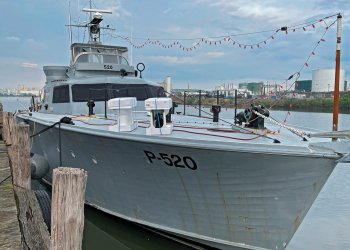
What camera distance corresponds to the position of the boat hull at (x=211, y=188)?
466cm

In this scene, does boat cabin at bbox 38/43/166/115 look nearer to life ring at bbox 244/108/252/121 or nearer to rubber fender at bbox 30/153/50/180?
rubber fender at bbox 30/153/50/180

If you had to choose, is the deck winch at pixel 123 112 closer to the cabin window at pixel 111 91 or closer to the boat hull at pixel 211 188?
the boat hull at pixel 211 188

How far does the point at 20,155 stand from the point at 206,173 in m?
3.59

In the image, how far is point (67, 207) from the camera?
9.25 ft

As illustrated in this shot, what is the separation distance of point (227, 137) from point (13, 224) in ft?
11.4

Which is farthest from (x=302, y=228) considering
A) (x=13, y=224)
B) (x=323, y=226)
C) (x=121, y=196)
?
(x=13, y=224)

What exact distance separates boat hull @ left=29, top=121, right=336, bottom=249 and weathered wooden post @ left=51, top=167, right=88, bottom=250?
7.47ft

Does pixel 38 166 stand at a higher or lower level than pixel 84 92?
lower

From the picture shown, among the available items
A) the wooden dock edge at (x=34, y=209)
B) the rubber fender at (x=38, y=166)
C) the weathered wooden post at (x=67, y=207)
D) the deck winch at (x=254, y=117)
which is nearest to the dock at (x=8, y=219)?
the wooden dock edge at (x=34, y=209)

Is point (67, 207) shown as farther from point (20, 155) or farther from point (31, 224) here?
point (20, 155)

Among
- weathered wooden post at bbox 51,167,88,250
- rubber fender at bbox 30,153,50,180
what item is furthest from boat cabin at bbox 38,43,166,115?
weathered wooden post at bbox 51,167,88,250

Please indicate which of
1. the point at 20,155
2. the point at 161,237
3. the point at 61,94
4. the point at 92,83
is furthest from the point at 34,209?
Result: the point at 61,94

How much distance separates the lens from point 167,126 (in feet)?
17.8

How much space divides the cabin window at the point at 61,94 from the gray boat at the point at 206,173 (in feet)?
7.57
